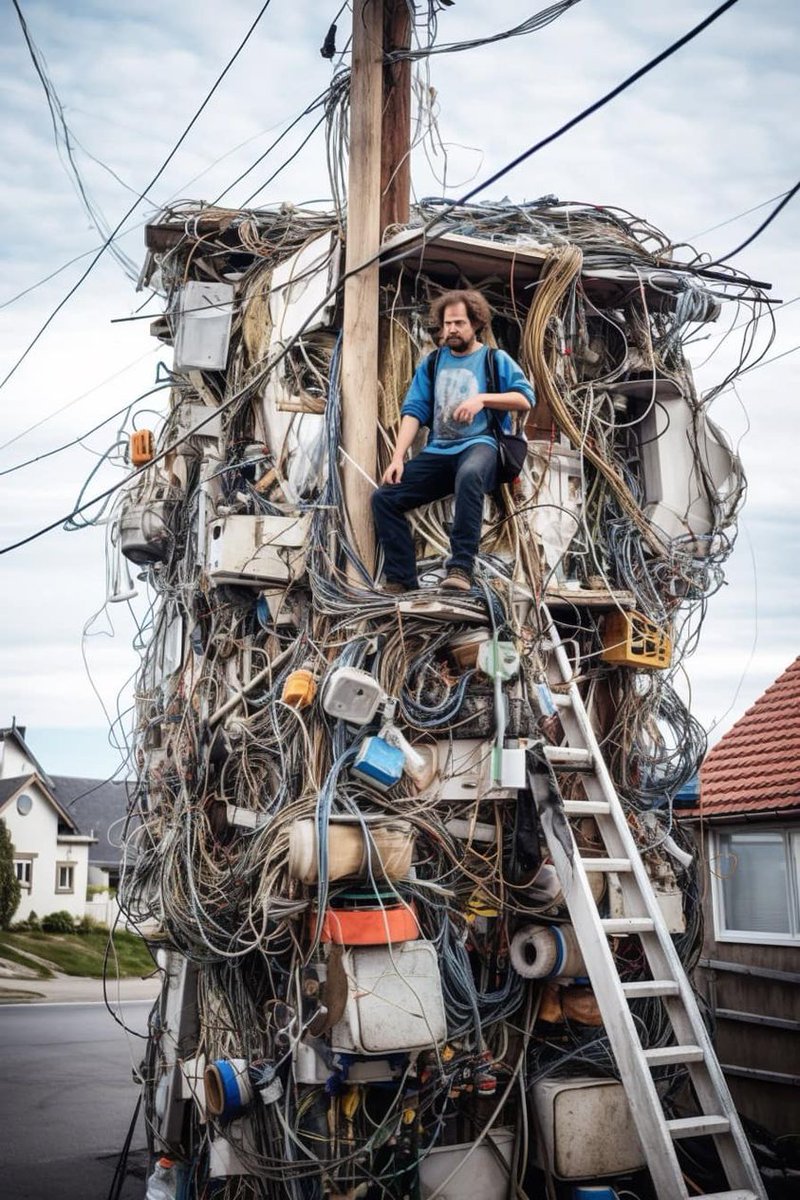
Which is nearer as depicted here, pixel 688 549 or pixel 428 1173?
pixel 428 1173

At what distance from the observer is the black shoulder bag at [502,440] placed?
7.82 metres

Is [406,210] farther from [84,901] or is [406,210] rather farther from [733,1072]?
[84,901]

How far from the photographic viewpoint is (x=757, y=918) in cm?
1218

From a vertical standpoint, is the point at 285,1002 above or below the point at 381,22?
below

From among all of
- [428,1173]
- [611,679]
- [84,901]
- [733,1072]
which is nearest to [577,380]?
[611,679]

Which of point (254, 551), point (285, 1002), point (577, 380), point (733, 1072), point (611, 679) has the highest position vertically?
point (577, 380)

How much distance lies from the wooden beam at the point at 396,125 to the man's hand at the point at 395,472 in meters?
2.03

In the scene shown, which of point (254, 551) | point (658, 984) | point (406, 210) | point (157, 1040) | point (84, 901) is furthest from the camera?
point (84, 901)

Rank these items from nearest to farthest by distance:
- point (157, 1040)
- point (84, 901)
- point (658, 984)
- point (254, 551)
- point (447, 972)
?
point (658, 984) < point (447, 972) < point (254, 551) < point (157, 1040) < point (84, 901)

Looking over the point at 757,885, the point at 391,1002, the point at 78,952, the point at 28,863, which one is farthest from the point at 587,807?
the point at 28,863

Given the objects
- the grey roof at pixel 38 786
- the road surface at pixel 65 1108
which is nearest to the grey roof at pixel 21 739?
the grey roof at pixel 38 786

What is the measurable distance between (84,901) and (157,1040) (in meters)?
42.1

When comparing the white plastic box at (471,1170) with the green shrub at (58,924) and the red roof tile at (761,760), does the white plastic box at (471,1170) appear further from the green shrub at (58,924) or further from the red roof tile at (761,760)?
the green shrub at (58,924)

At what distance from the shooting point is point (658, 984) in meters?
6.84
